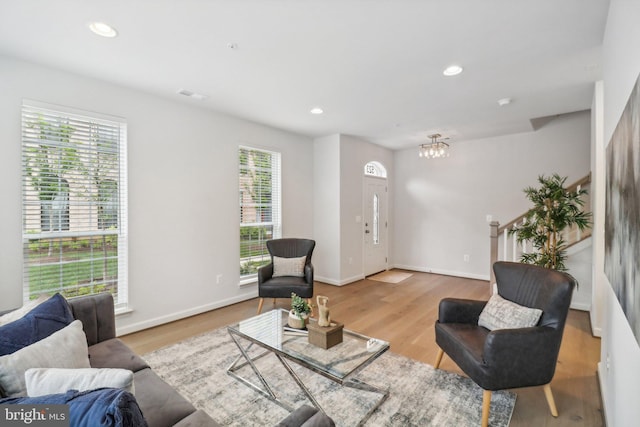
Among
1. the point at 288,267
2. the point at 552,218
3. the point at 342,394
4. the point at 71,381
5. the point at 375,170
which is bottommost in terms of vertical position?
the point at 342,394

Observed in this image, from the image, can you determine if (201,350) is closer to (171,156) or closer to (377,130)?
(171,156)

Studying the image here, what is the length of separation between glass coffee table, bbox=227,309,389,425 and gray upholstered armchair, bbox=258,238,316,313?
110 cm

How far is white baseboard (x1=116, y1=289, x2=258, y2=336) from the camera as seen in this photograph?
327 centimetres

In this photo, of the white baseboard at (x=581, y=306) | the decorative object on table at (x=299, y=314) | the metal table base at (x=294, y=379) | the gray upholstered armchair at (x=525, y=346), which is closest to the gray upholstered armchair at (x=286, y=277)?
the metal table base at (x=294, y=379)

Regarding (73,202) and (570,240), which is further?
(570,240)

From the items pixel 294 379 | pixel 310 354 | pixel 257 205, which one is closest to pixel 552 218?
pixel 310 354

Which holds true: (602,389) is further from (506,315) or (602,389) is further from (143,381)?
(143,381)

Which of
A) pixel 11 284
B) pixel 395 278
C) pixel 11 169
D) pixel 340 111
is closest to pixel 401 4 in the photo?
pixel 340 111

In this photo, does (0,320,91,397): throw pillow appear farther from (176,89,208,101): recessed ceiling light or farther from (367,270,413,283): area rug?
(367,270,413,283): area rug

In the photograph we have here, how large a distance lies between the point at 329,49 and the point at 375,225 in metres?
4.29

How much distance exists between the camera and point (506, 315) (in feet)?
7.18

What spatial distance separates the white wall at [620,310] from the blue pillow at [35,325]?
2753 mm

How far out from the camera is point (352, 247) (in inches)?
219

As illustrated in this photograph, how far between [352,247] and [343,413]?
144 inches
